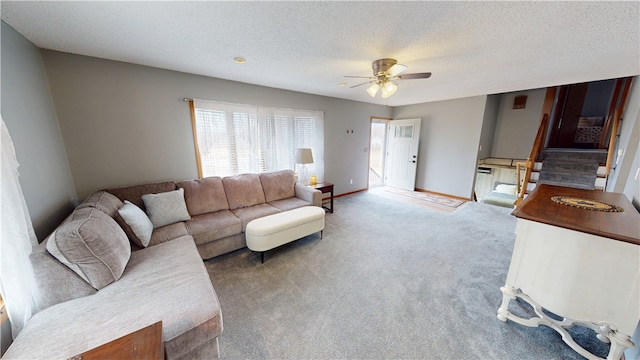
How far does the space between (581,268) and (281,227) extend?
2.36 metres

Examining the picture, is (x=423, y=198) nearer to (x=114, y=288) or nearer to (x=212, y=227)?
(x=212, y=227)

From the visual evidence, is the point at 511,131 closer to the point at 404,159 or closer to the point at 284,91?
the point at 404,159

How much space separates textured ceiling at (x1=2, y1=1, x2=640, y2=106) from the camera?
4.58 feet

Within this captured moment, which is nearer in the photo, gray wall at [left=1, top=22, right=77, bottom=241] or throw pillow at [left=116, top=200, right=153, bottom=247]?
gray wall at [left=1, top=22, right=77, bottom=241]

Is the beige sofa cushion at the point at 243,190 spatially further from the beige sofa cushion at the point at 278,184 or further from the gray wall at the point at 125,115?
the gray wall at the point at 125,115

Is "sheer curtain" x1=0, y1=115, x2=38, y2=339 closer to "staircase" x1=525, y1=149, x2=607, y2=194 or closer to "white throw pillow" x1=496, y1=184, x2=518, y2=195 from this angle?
"staircase" x1=525, y1=149, x2=607, y2=194

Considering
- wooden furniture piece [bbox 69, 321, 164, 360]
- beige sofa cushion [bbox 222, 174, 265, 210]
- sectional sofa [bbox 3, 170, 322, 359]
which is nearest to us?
wooden furniture piece [bbox 69, 321, 164, 360]

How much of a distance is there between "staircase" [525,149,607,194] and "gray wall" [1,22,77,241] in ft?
22.8

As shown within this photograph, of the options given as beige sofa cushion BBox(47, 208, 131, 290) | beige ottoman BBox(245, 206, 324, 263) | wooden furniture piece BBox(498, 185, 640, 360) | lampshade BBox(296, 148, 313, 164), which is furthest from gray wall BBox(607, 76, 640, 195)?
beige sofa cushion BBox(47, 208, 131, 290)

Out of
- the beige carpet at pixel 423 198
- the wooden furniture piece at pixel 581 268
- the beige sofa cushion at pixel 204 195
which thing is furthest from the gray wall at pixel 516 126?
the beige sofa cushion at pixel 204 195

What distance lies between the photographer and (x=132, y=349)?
833 mm

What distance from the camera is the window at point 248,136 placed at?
120 inches

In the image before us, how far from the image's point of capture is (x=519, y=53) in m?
2.08

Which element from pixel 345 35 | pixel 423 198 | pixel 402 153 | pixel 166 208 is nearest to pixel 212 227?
pixel 166 208
